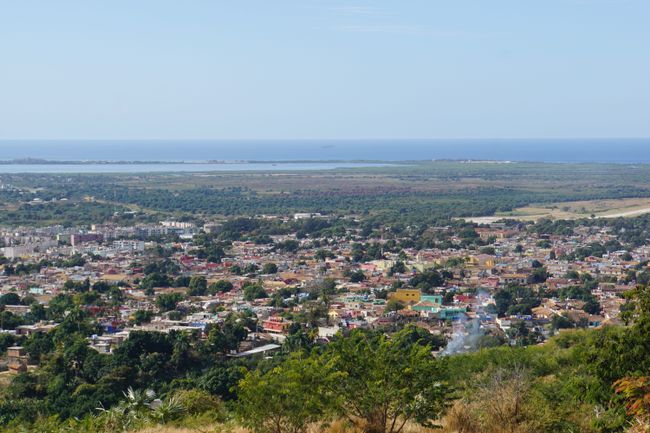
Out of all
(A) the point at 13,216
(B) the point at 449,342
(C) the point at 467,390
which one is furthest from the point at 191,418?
(A) the point at 13,216

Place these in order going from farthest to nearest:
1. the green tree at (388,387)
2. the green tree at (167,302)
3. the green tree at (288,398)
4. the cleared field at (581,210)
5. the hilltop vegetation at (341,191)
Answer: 1. the hilltop vegetation at (341,191)
2. the cleared field at (581,210)
3. the green tree at (167,302)
4. the green tree at (388,387)
5. the green tree at (288,398)

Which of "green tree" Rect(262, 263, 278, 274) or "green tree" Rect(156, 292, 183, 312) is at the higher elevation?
"green tree" Rect(156, 292, 183, 312)

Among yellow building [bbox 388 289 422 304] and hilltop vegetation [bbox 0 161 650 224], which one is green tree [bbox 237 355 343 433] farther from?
hilltop vegetation [bbox 0 161 650 224]

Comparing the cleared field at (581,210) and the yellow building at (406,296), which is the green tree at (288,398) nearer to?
the yellow building at (406,296)

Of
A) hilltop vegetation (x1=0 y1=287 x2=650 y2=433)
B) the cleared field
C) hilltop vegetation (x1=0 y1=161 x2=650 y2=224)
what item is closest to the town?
the cleared field

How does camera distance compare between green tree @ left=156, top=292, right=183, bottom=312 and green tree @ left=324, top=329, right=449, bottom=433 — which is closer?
green tree @ left=324, top=329, right=449, bottom=433

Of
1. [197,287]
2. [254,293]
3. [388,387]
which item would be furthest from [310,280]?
[388,387]

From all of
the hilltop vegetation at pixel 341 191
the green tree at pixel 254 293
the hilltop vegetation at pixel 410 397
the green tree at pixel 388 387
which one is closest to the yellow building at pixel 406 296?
the green tree at pixel 254 293
